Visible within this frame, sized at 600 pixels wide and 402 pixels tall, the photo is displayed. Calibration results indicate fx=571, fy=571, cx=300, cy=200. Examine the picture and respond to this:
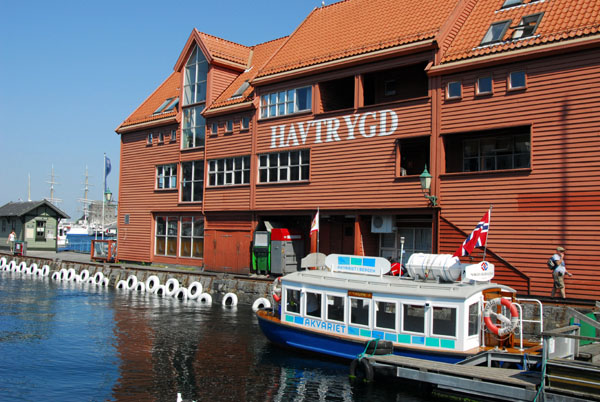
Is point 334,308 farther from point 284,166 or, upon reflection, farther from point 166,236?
point 166,236

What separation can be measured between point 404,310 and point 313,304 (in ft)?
11.4

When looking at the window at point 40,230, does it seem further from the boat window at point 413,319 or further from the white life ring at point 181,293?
the boat window at point 413,319

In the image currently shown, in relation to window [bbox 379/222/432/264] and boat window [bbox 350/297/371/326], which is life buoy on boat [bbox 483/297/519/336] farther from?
window [bbox 379/222/432/264]

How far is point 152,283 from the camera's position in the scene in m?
35.7

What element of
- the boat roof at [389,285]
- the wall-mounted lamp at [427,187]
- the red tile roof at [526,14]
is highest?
the red tile roof at [526,14]

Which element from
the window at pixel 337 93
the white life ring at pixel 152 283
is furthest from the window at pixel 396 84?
the white life ring at pixel 152 283

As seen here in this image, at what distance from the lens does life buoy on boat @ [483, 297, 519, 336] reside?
15.8 meters

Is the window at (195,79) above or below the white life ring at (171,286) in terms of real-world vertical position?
above

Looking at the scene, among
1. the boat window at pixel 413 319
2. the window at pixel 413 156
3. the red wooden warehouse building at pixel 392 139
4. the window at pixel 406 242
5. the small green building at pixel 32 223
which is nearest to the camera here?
the boat window at pixel 413 319

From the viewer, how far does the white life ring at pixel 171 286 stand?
1319 inches

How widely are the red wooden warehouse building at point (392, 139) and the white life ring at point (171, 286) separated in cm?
306

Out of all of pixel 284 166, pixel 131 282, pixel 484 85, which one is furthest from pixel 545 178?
pixel 131 282

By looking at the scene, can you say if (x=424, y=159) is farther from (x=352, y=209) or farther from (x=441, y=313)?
(x=441, y=313)

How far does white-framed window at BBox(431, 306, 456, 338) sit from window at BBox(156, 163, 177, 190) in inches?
1070
